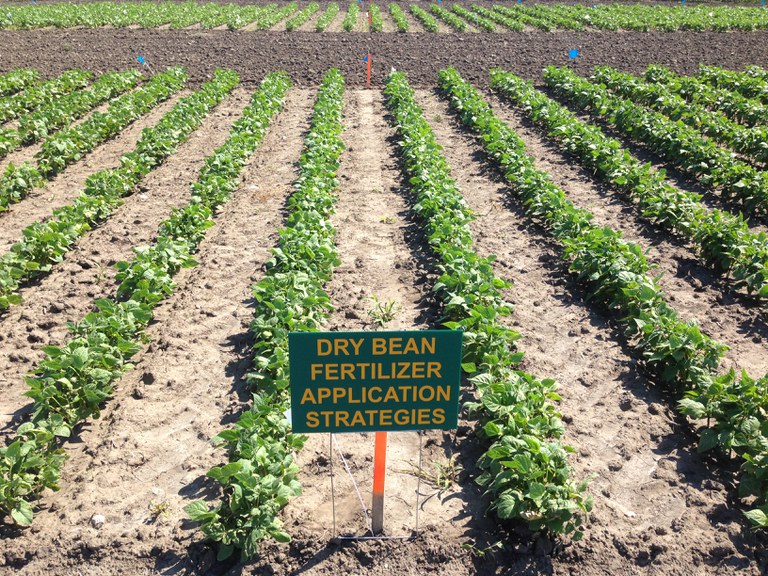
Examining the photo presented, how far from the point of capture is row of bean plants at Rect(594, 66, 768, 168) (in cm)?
1166

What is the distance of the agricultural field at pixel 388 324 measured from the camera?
4234 millimetres

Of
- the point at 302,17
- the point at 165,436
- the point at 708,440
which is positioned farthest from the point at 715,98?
the point at 302,17

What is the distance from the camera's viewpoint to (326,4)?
39.0m

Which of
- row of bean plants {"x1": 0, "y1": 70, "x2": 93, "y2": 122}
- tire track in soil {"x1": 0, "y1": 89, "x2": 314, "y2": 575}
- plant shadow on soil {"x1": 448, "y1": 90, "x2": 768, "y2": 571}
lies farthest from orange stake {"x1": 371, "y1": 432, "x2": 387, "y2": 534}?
row of bean plants {"x1": 0, "y1": 70, "x2": 93, "y2": 122}

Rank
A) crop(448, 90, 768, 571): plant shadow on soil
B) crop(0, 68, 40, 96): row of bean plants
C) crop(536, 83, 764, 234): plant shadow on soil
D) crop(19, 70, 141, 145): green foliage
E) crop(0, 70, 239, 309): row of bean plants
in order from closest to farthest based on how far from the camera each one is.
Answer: crop(448, 90, 768, 571): plant shadow on soil < crop(0, 70, 239, 309): row of bean plants < crop(536, 83, 764, 234): plant shadow on soil < crop(19, 70, 141, 145): green foliage < crop(0, 68, 40, 96): row of bean plants

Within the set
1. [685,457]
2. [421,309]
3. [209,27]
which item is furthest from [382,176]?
[209,27]

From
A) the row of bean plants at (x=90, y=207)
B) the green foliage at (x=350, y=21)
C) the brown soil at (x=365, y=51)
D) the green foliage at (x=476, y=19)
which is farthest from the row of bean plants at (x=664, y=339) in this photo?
the green foliage at (x=476, y=19)

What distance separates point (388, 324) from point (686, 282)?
157 inches

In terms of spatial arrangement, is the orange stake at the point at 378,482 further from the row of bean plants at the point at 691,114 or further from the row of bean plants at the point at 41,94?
the row of bean plants at the point at 41,94

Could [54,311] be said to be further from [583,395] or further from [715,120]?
[715,120]

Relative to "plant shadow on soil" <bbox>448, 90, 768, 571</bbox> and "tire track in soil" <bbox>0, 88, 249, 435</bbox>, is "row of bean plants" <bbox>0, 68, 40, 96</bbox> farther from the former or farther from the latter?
"plant shadow on soil" <bbox>448, 90, 768, 571</bbox>

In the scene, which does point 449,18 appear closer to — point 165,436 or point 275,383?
point 275,383

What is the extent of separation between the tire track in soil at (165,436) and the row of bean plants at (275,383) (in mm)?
277

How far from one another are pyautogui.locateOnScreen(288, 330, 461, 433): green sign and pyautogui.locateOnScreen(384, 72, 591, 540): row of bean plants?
944mm
